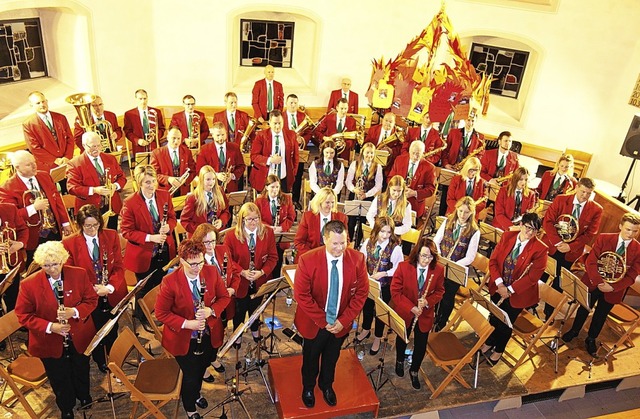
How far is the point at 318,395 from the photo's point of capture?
5.14 meters

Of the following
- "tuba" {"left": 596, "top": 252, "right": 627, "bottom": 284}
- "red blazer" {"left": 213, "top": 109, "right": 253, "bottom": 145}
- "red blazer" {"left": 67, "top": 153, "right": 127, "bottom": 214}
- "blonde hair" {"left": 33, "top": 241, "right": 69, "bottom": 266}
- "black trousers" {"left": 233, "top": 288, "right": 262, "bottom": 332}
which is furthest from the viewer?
"red blazer" {"left": 213, "top": 109, "right": 253, "bottom": 145}

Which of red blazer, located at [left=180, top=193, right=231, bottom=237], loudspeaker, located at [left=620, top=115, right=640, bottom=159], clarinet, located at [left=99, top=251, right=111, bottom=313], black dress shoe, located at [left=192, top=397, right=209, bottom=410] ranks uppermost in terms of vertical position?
loudspeaker, located at [left=620, top=115, right=640, bottom=159]

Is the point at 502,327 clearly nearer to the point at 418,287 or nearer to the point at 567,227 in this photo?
the point at 418,287

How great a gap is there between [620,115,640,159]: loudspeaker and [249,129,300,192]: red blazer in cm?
626

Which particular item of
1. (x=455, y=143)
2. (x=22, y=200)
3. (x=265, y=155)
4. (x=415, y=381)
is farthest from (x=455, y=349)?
(x=22, y=200)

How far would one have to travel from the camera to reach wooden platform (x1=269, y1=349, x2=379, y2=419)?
196 inches

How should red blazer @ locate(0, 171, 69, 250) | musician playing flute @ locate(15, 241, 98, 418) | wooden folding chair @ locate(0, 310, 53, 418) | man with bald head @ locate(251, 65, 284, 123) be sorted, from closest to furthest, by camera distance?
musician playing flute @ locate(15, 241, 98, 418)
wooden folding chair @ locate(0, 310, 53, 418)
red blazer @ locate(0, 171, 69, 250)
man with bald head @ locate(251, 65, 284, 123)

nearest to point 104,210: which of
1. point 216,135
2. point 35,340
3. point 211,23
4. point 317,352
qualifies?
point 216,135

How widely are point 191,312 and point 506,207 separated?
4.73 m

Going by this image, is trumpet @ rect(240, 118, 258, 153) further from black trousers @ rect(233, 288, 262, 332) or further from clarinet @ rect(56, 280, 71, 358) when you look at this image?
clarinet @ rect(56, 280, 71, 358)

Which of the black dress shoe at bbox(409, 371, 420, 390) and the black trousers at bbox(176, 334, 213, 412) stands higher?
the black trousers at bbox(176, 334, 213, 412)

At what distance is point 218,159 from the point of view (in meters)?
7.45

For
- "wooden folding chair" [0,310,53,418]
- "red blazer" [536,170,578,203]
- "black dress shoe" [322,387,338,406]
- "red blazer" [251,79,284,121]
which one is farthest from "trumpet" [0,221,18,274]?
"red blazer" [536,170,578,203]

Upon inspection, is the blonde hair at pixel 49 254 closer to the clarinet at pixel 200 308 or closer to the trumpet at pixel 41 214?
the clarinet at pixel 200 308
